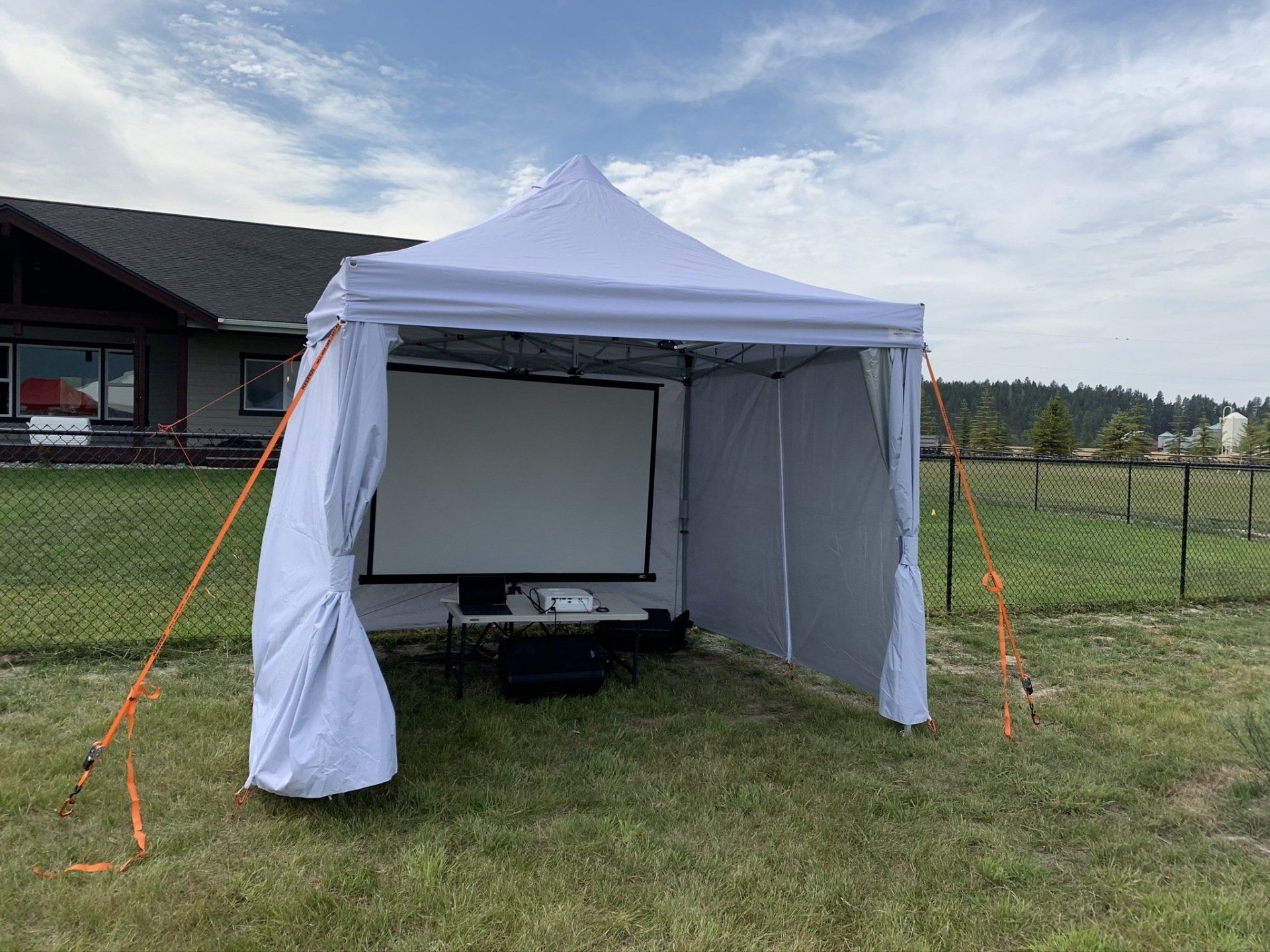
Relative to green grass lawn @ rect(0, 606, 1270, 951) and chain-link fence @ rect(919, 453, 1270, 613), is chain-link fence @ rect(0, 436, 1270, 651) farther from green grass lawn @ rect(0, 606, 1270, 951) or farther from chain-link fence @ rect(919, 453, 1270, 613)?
green grass lawn @ rect(0, 606, 1270, 951)

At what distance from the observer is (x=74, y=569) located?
703 centimetres

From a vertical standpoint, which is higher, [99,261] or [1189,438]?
[99,261]

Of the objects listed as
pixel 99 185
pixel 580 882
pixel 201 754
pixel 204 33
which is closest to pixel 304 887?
pixel 580 882

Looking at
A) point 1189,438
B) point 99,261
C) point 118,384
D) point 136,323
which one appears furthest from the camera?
point 1189,438

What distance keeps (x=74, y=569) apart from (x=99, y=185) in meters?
13.7

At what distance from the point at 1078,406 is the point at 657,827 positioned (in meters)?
95.1

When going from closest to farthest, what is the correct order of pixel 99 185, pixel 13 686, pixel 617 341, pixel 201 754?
pixel 201 754
pixel 13 686
pixel 617 341
pixel 99 185

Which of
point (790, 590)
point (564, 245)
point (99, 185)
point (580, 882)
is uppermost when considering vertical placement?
point (99, 185)

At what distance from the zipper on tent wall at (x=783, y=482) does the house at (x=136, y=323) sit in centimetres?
978

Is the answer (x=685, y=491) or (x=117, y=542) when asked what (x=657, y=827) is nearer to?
(x=685, y=491)

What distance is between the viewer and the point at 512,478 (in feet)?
18.6

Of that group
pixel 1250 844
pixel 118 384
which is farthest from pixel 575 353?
pixel 118 384

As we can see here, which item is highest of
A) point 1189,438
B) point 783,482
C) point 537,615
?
point 1189,438

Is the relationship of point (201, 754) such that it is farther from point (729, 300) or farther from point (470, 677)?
point (729, 300)
